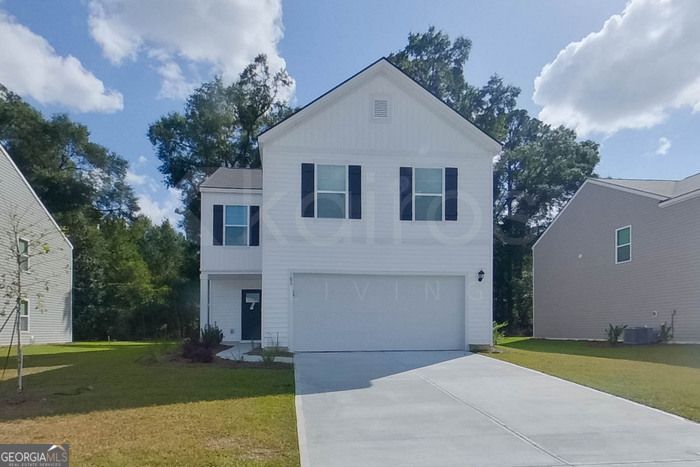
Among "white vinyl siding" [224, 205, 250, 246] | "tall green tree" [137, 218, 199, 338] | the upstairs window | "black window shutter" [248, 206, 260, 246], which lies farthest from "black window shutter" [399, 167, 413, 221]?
"tall green tree" [137, 218, 199, 338]

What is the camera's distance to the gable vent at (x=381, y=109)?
14320 millimetres

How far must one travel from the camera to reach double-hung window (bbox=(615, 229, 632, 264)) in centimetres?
1903

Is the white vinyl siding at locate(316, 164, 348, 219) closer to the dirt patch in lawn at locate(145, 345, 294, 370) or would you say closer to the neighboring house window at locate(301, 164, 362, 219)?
the neighboring house window at locate(301, 164, 362, 219)

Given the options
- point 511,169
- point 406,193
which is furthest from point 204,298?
point 511,169

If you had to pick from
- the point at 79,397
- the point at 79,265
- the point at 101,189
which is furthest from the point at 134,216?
the point at 79,397

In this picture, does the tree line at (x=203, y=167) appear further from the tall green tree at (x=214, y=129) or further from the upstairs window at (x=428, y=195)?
the upstairs window at (x=428, y=195)

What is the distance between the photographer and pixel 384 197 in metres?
14.0

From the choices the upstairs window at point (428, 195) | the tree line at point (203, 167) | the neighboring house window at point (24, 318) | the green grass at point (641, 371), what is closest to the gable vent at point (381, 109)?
the upstairs window at point (428, 195)

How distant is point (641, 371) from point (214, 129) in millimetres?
27845

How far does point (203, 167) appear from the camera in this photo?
32.7 m

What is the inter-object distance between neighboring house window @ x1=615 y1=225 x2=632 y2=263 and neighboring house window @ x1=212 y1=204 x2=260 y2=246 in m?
13.6

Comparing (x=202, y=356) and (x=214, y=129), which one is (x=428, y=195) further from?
(x=214, y=129)

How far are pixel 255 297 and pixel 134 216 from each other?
22.2 m

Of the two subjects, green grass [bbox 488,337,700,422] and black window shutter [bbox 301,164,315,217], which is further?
black window shutter [bbox 301,164,315,217]
